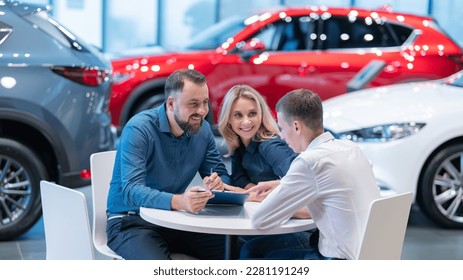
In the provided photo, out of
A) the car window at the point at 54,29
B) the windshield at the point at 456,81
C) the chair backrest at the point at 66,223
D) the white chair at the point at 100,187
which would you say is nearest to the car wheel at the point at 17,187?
the car window at the point at 54,29

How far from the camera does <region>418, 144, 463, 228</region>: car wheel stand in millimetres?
6254

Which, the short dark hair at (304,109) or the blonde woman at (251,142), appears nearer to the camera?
the short dark hair at (304,109)

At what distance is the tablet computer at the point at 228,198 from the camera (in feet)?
12.6

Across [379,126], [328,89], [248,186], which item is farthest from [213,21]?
[248,186]

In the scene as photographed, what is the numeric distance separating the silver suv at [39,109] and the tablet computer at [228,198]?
83.3 inches

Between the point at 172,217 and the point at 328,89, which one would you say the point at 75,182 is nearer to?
the point at 172,217

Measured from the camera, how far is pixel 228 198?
12.7 feet

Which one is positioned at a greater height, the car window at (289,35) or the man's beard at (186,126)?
the man's beard at (186,126)

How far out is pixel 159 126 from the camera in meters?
4.22

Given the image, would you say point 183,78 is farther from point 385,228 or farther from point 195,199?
point 385,228

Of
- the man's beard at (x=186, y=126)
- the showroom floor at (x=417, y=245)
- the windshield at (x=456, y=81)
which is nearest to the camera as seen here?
the man's beard at (x=186, y=126)

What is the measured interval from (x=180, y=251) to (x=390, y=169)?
2280 millimetres

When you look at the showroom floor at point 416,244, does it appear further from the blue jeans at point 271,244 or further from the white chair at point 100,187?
the blue jeans at point 271,244

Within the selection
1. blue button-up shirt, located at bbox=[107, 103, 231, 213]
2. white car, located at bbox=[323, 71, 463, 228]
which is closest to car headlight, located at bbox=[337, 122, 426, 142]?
white car, located at bbox=[323, 71, 463, 228]
